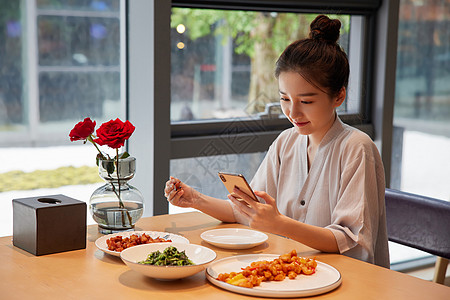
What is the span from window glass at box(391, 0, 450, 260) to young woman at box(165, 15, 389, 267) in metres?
1.84

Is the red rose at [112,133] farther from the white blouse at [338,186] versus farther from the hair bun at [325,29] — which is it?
the hair bun at [325,29]

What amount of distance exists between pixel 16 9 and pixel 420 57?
8.04ft

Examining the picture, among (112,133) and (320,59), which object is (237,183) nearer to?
(112,133)

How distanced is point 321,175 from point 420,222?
1.71 ft

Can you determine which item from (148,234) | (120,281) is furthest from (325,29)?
(120,281)

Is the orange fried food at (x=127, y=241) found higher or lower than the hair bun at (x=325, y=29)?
lower

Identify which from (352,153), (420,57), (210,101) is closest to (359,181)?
(352,153)

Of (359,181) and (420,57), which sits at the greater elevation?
(420,57)

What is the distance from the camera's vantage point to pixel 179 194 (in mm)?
1877

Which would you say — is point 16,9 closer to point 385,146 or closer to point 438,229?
point 438,229

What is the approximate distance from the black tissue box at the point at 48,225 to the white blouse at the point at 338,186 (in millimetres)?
551

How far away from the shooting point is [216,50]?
286cm

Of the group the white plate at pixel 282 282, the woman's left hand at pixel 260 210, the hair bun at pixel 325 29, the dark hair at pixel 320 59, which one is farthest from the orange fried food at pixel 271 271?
the hair bun at pixel 325 29

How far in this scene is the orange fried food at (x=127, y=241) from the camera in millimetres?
1588
